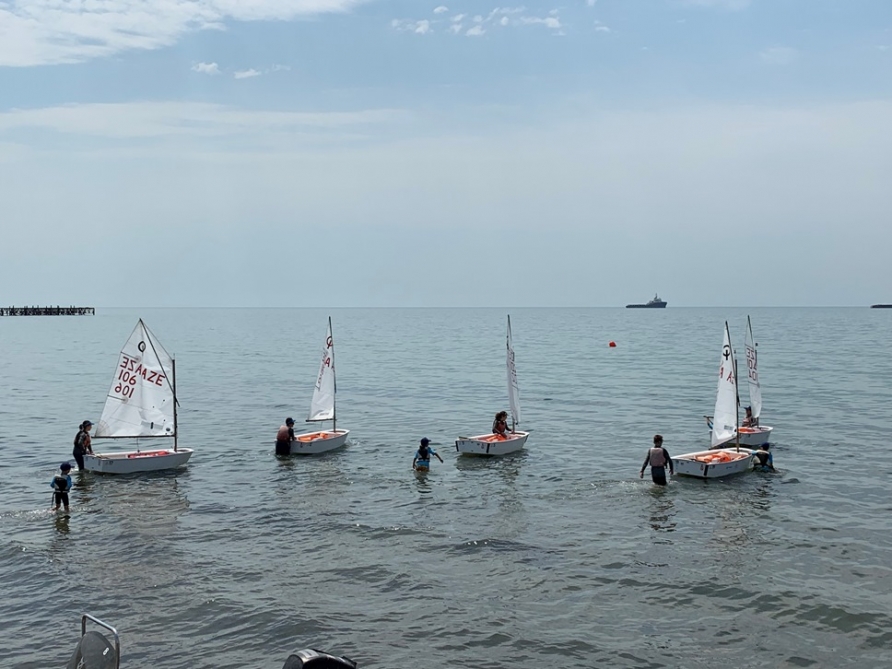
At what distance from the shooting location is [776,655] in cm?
1802

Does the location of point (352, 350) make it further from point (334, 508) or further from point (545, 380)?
point (334, 508)

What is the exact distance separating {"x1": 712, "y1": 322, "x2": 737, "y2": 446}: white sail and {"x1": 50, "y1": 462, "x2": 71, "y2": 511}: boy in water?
27.2m

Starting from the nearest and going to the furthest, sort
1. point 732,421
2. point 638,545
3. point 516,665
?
point 516,665 → point 638,545 → point 732,421

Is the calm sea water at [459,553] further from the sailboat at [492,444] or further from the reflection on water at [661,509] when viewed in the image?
the sailboat at [492,444]

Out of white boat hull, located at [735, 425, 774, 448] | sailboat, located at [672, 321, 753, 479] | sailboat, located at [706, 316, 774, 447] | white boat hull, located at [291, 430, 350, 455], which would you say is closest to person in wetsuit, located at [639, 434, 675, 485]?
sailboat, located at [672, 321, 753, 479]

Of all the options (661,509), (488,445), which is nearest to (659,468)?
(661,509)

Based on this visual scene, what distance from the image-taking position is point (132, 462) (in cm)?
3616

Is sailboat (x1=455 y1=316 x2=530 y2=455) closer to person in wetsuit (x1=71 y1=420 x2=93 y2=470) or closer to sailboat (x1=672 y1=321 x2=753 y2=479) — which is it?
sailboat (x1=672 y1=321 x2=753 y2=479)

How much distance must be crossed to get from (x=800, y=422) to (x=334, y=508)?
35.0 meters

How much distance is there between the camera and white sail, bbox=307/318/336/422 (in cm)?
4409

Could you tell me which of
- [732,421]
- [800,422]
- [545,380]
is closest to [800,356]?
[545,380]

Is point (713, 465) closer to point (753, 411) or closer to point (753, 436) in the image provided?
point (753, 436)

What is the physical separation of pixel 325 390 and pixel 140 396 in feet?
33.0

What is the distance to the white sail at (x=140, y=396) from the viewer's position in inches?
1501
